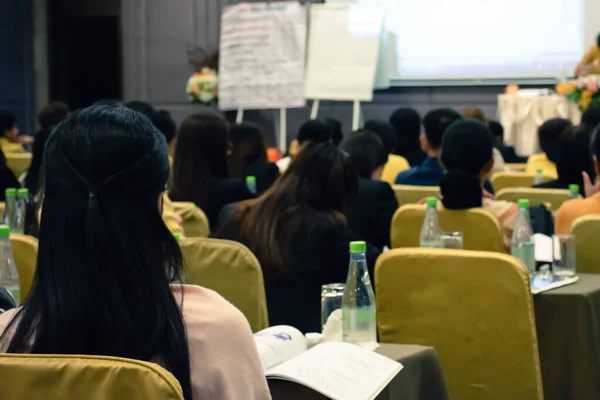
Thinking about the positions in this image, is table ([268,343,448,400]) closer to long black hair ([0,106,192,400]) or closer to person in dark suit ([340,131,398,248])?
long black hair ([0,106,192,400])

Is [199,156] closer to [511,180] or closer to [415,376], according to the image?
[511,180]

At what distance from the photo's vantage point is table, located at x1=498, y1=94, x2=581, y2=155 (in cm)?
877

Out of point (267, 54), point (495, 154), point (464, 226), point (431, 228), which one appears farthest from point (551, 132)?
point (267, 54)

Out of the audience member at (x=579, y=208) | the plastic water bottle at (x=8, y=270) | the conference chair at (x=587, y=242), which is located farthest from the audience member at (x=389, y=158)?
the plastic water bottle at (x=8, y=270)

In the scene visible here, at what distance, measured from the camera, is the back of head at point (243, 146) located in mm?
5594

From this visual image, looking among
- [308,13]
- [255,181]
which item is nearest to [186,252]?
[255,181]

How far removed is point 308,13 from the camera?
9.57 metres

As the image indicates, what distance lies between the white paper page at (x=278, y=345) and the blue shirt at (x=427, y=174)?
3167mm

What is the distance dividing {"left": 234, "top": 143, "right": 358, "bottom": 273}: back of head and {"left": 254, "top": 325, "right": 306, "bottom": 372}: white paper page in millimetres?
830

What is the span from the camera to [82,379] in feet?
4.26

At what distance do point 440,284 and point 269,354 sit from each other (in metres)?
0.78

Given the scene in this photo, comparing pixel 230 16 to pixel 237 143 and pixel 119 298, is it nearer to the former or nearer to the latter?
pixel 237 143

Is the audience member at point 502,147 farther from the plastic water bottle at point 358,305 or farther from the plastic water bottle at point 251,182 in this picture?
the plastic water bottle at point 358,305

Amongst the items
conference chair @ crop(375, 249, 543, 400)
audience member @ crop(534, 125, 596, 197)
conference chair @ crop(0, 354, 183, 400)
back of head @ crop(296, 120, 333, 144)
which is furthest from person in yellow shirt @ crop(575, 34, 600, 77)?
conference chair @ crop(0, 354, 183, 400)
